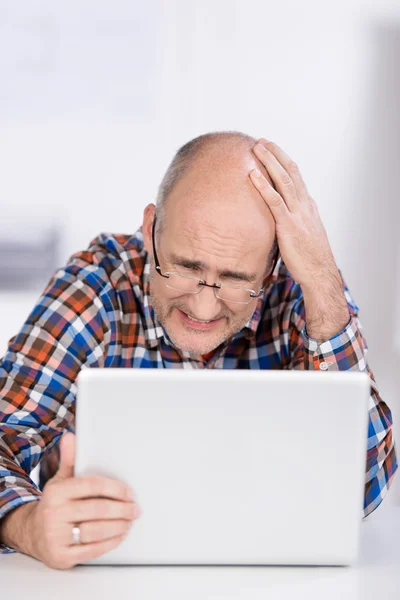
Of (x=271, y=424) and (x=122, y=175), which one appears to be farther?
(x=122, y=175)

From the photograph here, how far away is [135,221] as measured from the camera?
3.74 metres

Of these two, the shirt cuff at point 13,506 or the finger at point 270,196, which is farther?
the finger at point 270,196

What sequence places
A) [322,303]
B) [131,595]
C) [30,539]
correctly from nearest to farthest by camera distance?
[131,595] < [30,539] < [322,303]

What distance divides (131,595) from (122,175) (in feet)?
8.97

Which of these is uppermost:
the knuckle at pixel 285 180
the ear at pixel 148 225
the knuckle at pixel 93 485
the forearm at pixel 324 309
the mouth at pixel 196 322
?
the knuckle at pixel 285 180

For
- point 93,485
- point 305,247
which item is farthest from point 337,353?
point 93,485

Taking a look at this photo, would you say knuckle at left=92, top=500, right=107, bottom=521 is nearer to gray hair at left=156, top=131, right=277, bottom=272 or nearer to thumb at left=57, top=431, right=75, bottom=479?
thumb at left=57, top=431, right=75, bottom=479

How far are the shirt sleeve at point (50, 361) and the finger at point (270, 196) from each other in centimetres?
46

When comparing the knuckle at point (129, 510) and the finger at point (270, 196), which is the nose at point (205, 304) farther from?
the knuckle at point (129, 510)

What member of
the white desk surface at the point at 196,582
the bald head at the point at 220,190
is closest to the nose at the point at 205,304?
the bald head at the point at 220,190

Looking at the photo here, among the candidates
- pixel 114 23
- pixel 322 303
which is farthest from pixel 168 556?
pixel 114 23

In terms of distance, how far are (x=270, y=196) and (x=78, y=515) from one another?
0.90 metres

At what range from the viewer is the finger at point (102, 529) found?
118 centimetres

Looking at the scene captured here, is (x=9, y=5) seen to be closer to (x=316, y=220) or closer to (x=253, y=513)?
(x=316, y=220)
